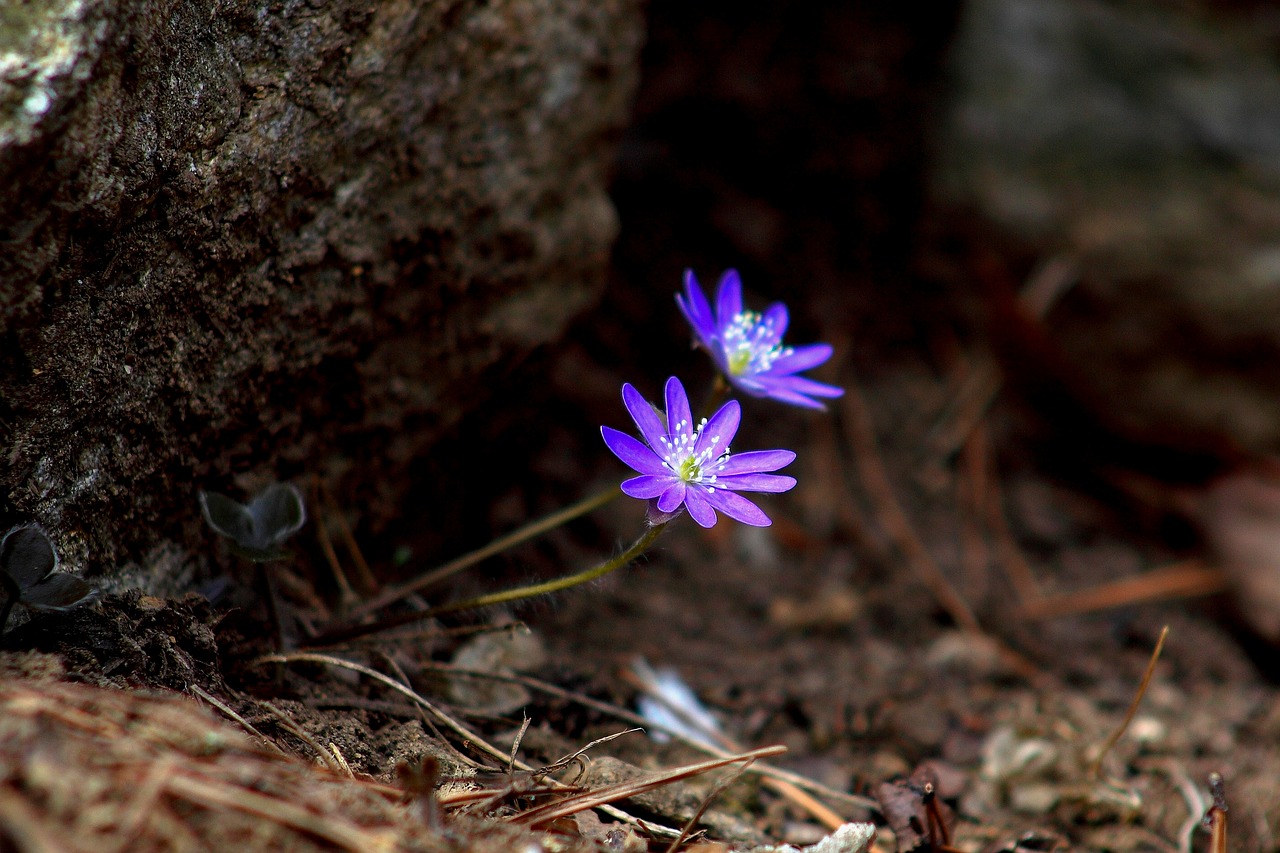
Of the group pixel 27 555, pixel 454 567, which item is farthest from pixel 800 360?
pixel 27 555

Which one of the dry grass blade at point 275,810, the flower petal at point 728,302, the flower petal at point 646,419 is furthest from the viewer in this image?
the flower petal at point 728,302

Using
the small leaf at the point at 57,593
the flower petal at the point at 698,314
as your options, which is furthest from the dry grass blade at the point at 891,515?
the small leaf at the point at 57,593

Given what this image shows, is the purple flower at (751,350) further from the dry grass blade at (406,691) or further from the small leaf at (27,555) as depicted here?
the small leaf at (27,555)

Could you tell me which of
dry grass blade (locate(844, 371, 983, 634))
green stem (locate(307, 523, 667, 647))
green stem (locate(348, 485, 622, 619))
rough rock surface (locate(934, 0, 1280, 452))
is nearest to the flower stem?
green stem (locate(307, 523, 667, 647))

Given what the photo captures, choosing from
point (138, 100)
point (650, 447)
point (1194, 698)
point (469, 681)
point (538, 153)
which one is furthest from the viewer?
point (1194, 698)

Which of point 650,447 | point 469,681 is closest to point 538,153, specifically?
point 650,447

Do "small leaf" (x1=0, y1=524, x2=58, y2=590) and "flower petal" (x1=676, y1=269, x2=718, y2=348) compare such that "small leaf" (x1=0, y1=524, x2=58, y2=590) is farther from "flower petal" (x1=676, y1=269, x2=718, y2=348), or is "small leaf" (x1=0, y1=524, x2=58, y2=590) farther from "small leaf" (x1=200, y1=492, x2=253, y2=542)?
"flower petal" (x1=676, y1=269, x2=718, y2=348)

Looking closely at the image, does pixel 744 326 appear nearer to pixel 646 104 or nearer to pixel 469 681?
pixel 469 681
